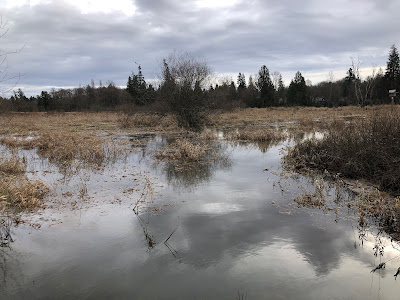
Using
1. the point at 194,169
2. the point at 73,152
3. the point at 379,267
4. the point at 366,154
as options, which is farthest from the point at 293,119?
the point at 379,267

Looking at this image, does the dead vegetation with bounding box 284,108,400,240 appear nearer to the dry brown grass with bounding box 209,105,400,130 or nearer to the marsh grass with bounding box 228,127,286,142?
the marsh grass with bounding box 228,127,286,142

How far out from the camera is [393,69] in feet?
190

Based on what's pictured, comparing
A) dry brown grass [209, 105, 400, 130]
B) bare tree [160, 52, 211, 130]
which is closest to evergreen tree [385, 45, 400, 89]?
dry brown grass [209, 105, 400, 130]

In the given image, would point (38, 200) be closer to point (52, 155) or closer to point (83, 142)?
point (52, 155)

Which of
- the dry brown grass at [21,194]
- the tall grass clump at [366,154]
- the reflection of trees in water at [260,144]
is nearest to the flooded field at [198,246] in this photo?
the dry brown grass at [21,194]

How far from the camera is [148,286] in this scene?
379cm

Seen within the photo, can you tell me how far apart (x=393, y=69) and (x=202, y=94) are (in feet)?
168

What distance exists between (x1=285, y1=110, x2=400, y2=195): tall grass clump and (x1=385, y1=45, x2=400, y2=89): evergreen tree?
56.8 meters

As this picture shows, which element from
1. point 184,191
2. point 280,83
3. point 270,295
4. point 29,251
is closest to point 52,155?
point 184,191

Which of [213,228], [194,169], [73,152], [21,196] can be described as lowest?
[213,228]

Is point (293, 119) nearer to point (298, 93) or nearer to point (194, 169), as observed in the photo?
point (194, 169)

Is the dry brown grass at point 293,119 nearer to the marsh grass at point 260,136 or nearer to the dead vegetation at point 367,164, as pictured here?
the marsh grass at point 260,136

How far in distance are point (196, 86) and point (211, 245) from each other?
66.1 ft

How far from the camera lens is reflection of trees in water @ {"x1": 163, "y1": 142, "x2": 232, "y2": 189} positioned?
8641mm
